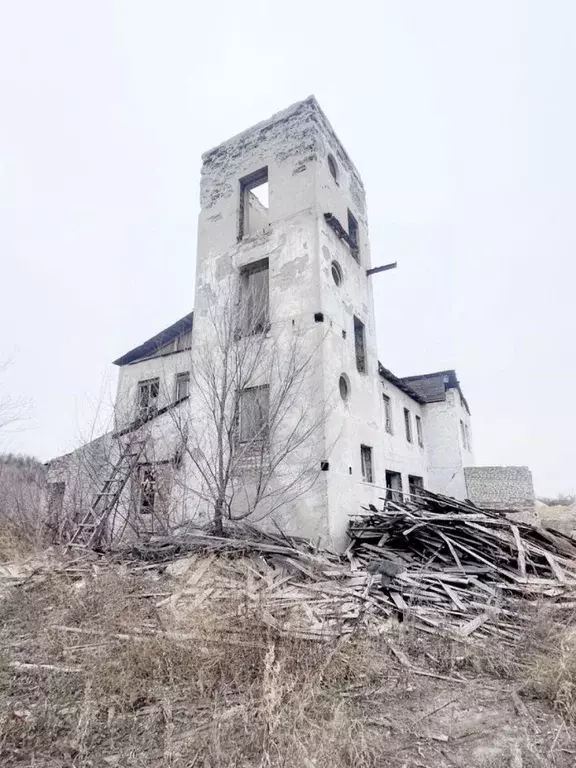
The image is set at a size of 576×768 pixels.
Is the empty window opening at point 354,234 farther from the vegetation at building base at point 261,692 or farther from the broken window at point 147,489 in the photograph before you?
the vegetation at building base at point 261,692

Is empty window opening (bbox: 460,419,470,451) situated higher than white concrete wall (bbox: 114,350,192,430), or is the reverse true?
white concrete wall (bbox: 114,350,192,430)

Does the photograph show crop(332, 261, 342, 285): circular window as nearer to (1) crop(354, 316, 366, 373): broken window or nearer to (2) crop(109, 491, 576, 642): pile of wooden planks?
(1) crop(354, 316, 366, 373): broken window

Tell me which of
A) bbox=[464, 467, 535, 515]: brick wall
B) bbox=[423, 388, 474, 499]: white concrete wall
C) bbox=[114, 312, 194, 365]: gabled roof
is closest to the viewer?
bbox=[114, 312, 194, 365]: gabled roof

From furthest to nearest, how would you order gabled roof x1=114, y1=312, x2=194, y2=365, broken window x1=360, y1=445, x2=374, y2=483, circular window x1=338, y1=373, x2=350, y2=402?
gabled roof x1=114, y1=312, x2=194, y2=365, broken window x1=360, y1=445, x2=374, y2=483, circular window x1=338, y1=373, x2=350, y2=402

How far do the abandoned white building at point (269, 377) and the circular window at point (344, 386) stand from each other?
99 millimetres

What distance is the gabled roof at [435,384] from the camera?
2384 cm

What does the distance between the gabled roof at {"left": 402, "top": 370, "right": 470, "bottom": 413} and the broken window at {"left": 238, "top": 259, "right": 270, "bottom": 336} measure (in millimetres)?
13146

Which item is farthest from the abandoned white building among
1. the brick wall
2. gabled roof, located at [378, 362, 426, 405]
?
the brick wall

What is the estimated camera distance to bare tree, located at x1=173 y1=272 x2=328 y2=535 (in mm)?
10836

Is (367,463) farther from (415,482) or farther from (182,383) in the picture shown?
(415,482)

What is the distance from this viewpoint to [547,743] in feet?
11.8

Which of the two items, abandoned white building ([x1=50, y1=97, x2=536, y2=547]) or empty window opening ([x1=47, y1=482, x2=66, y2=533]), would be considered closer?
abandoned white building ([x1=50, y1=97, x2=536, y2=547])

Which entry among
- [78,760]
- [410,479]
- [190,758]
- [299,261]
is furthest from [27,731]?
[410,479]

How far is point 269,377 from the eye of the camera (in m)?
11.9
